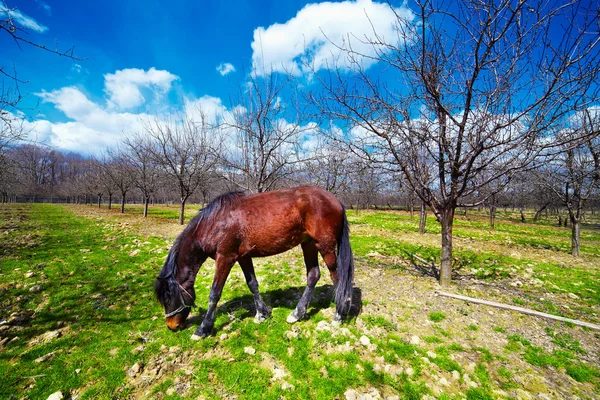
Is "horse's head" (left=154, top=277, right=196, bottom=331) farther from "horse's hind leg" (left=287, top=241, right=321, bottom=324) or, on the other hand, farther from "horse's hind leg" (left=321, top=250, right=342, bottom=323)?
"horse's hind leg" (left=321, top=250, right=342, bottom=323)

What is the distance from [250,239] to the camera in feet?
13.2

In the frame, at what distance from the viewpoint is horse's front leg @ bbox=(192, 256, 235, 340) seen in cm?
381

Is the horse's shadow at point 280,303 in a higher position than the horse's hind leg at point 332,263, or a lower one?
lower

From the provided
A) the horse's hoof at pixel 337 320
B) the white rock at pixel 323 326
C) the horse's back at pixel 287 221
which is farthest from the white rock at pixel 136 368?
the horse's hoof at pixel 337 320

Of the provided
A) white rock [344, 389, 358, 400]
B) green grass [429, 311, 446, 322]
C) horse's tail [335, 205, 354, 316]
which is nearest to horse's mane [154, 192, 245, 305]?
horse's tail [335, 205, 354, 316]

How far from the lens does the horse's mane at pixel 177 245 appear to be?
151 inches

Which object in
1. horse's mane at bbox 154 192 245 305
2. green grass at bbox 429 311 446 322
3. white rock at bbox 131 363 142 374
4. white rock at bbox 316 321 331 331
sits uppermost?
horse's mane at bbox 154 192 245 305

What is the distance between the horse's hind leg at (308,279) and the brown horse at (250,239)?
0.03m

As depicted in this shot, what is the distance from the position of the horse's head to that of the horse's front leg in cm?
42

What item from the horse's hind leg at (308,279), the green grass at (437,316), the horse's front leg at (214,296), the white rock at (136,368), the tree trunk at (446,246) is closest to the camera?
the white rock at (136,368)

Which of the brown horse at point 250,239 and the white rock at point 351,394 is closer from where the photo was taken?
the white rock at point 351,394

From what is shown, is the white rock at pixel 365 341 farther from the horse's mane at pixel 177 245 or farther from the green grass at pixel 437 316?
the horse's mane at pixel 177 245

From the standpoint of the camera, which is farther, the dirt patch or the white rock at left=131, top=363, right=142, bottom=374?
the white rock at left=131, top=363, right=142, bottom=374

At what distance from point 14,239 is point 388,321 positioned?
1555 cm
